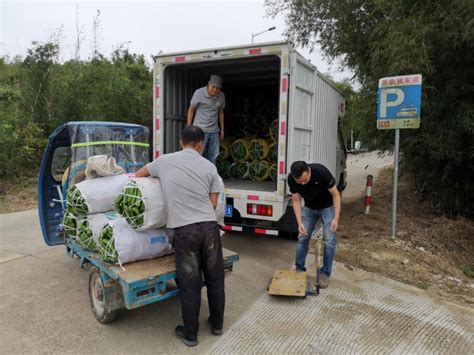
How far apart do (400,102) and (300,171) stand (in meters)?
2.93

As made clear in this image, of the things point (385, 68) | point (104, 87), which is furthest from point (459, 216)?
point (104, 87)

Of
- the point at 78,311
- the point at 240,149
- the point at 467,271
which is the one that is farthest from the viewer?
the point at 240,149

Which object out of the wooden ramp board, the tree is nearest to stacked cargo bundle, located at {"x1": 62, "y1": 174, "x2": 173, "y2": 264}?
the wooden ramp board

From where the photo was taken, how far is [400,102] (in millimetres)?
5840

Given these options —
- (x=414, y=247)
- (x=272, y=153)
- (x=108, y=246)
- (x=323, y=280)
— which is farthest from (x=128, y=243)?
(x=414, y=247)

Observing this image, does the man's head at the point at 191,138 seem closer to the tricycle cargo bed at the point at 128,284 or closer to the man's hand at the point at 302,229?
the tricycle cargo bed at the point at 128,284

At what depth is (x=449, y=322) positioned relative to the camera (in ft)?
11.7

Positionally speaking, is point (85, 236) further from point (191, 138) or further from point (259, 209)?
point (259, 209)

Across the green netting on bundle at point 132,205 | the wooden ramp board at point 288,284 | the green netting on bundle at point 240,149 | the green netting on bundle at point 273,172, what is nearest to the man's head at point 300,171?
the wooden ramp board at point 288,284

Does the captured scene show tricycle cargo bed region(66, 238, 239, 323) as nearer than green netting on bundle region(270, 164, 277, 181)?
Yes

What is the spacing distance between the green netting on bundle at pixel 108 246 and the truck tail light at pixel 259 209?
222 cm

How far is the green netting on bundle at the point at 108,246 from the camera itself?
3.09 m

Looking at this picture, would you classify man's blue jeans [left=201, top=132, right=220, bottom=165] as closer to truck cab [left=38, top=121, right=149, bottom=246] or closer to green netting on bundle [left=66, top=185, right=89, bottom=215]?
truck cab [left=38, top=121, right=149, bottom=246]

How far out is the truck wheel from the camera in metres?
3.19
